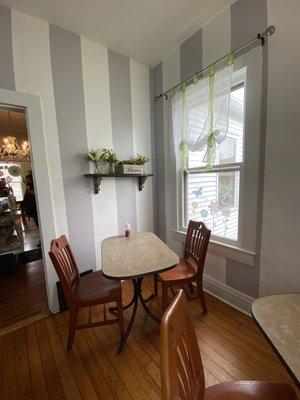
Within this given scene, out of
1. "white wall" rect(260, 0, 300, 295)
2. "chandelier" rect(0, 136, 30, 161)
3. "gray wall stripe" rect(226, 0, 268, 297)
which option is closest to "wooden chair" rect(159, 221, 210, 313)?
"gray wall stripe" rect(226, 0, 268, 297)

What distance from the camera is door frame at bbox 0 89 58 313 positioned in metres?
1.73

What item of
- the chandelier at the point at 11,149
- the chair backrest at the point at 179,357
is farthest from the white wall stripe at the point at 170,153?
the chandelier at the point at 11,149

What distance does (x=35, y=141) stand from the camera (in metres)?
1.81

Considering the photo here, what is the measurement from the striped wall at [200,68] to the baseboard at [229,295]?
0.04m

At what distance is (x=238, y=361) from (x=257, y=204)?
1.21 m

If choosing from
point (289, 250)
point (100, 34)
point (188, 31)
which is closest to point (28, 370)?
point (289, 250)

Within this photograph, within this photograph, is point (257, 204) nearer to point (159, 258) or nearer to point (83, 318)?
point (159, 258)

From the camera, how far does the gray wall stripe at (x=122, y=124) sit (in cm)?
232

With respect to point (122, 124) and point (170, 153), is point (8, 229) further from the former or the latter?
point (170, 153)

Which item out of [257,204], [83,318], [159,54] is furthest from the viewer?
[159,54]

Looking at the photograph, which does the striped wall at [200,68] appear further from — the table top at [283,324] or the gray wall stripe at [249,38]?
the table top at [283,324]

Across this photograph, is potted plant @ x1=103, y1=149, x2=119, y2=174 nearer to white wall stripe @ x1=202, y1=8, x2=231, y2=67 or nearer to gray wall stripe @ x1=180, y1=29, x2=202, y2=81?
gray wall stripe @ x1=180, y1=29, x2=202, y2=81

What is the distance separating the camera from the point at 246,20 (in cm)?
164

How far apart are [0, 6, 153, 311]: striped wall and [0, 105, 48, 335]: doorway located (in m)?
0.28
